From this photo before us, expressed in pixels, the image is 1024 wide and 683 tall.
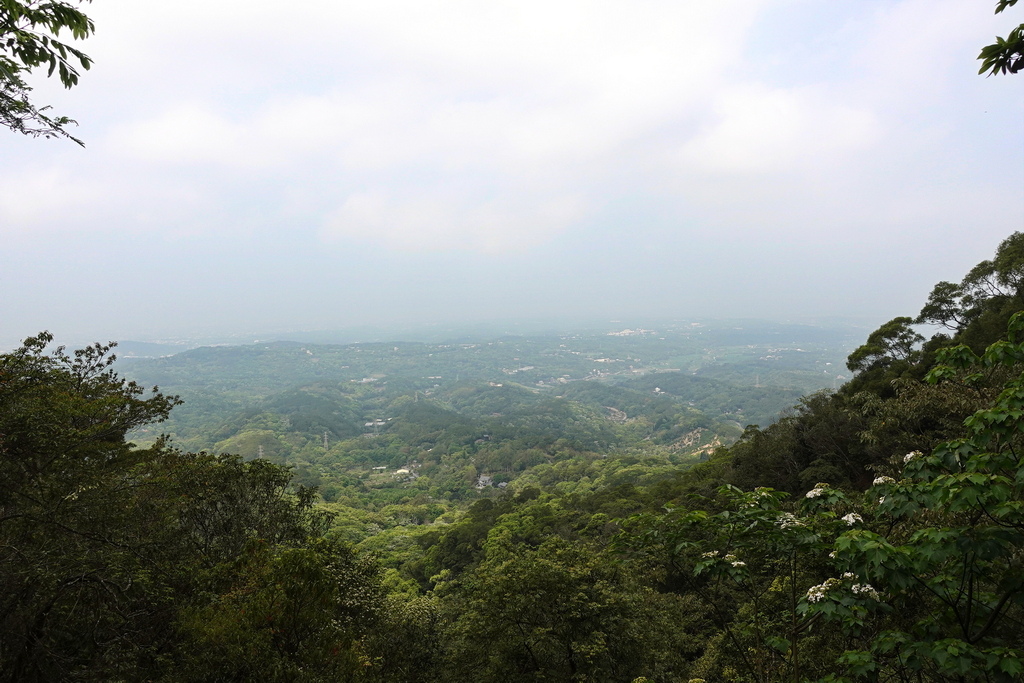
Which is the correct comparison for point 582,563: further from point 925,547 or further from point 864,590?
point 925,547

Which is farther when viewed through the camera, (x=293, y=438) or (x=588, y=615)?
(x=293, y=438)

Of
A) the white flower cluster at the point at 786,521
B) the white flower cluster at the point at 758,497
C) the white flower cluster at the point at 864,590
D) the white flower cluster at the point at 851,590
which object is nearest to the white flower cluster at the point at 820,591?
the white flower cluster at the point at 851,590

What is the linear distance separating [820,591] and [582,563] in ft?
29.2

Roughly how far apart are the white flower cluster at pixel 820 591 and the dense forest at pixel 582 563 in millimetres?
19

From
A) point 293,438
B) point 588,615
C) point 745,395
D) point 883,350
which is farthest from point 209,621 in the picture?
point 745,395

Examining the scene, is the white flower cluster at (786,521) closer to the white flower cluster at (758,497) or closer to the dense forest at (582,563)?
the dense forest at (582,563)

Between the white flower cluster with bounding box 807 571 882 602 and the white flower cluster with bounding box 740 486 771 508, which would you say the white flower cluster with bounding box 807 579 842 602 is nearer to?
the white flower cluster with bounding box 807 571 882 602

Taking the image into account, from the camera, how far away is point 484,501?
46719 millimetres

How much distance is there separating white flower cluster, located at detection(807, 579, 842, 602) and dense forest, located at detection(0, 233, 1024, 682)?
0.06 feet

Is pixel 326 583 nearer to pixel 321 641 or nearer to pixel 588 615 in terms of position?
pixel 321 641

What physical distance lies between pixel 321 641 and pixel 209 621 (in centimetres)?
202

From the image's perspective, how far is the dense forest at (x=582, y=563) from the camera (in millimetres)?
2932

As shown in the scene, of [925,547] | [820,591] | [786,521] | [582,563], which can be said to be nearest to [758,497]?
[786,521]

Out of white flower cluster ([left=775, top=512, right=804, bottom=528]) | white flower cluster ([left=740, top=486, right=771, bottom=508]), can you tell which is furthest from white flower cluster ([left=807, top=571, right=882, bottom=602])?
white flower cluster ([left=740, top=486, right=771, bottom=508])
